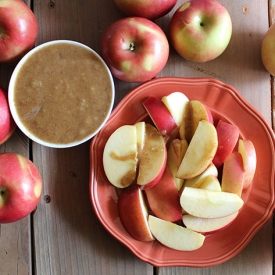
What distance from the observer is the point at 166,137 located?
1033mm

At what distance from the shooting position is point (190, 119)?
104cm

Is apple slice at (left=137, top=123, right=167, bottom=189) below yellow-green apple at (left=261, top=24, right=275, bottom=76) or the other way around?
below

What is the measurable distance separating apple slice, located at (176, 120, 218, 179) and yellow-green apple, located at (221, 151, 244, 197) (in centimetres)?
7

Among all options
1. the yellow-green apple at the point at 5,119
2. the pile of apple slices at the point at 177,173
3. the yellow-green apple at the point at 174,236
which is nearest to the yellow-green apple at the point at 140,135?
the pile of apple slices at the point at 177,173

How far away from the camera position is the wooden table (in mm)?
1056

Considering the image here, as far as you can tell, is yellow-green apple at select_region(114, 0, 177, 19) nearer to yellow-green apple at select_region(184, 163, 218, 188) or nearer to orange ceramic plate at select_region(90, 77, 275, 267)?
orange ceramic plate at select_region(90, 77, 275, 267)

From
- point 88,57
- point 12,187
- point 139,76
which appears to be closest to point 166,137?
point 139,76

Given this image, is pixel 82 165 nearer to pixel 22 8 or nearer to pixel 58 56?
pixel 58 56

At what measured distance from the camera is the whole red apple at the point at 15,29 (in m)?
0.94

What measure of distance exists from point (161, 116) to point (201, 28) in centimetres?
25

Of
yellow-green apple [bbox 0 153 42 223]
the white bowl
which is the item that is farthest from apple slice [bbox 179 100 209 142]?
yellow-green apple [bbox 0 153 42 223]

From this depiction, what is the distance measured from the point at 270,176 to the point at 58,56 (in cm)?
66

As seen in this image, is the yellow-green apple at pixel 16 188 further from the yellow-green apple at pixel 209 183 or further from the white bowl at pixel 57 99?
the yellow-green apple at pixel 209 183

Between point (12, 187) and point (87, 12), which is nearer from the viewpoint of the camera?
point (12, 187)
